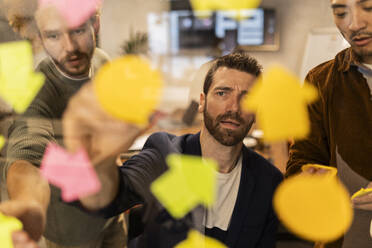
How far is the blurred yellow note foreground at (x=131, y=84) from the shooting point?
494mm

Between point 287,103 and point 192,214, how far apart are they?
0.82ft

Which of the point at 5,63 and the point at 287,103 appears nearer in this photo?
the point at 287,103

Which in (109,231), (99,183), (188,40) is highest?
(188,40)

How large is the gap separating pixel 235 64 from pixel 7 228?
523mm

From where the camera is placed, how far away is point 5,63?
58 centimetres

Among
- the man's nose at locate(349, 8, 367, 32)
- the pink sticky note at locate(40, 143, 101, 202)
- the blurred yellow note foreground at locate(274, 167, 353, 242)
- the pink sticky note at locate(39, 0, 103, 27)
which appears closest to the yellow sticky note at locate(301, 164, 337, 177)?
the blurred yellow note foreground at locate(274, 167, 353, 242)

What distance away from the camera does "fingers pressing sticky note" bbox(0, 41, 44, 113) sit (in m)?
0.56

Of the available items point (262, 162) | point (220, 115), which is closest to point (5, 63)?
point (220, 115)

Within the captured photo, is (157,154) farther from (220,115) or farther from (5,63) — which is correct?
(5,63)

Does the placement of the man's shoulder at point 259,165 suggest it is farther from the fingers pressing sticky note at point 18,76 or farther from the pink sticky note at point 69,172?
the fingers pressing sticky note at point 18,76

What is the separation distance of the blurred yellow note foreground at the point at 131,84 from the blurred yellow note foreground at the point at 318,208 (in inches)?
11.0

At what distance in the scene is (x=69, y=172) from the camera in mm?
537

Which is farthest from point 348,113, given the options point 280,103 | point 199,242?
point 199,242

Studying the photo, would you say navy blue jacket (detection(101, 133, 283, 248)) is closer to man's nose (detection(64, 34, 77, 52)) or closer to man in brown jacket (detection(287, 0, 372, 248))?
man in brown jacket (detection(287, 0, 372, 248))
